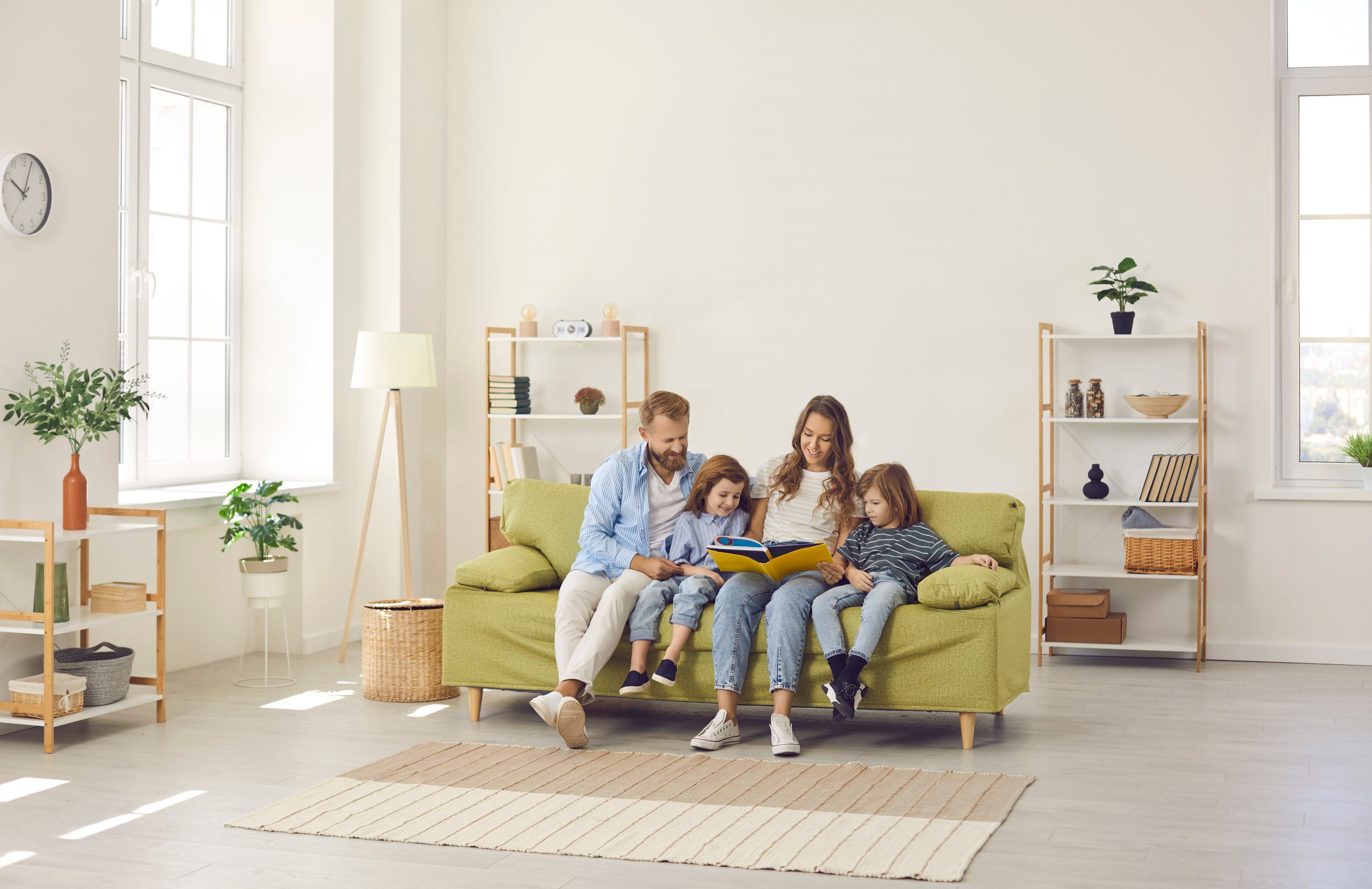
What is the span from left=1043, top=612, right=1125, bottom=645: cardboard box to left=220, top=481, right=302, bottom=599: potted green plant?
2.98 metres

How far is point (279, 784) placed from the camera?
12.1 ft

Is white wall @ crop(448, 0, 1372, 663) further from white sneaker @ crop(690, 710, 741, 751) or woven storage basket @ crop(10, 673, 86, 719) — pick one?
woven storage basket @ crop(10, 673, 86, 719)

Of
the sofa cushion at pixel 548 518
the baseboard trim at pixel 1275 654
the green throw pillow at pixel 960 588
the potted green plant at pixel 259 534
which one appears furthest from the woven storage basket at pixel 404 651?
the baseboard trim at pixel 1275 654

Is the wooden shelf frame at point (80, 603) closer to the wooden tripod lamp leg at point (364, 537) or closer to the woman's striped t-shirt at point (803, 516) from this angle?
the wooden tripod lamp leg at point (364, 537)

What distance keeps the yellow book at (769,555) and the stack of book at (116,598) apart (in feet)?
6.02

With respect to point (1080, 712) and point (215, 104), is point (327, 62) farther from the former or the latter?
point (1080, 712)

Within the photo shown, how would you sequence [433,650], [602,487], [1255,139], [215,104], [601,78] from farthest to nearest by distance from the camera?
1. [601,78]
2. [215,104]
3. [1255,139]
4. [433,650]
5. [602,487]

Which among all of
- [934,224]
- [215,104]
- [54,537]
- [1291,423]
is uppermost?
[215,104]

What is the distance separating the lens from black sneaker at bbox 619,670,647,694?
13.5 ft

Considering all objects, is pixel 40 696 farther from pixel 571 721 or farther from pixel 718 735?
pixel 718 735

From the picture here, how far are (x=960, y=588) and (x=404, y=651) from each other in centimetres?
196

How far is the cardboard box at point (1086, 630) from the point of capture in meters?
5.42

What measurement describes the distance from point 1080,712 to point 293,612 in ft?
10.7

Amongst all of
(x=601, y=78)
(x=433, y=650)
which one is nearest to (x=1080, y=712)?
(x=433, y=650)
